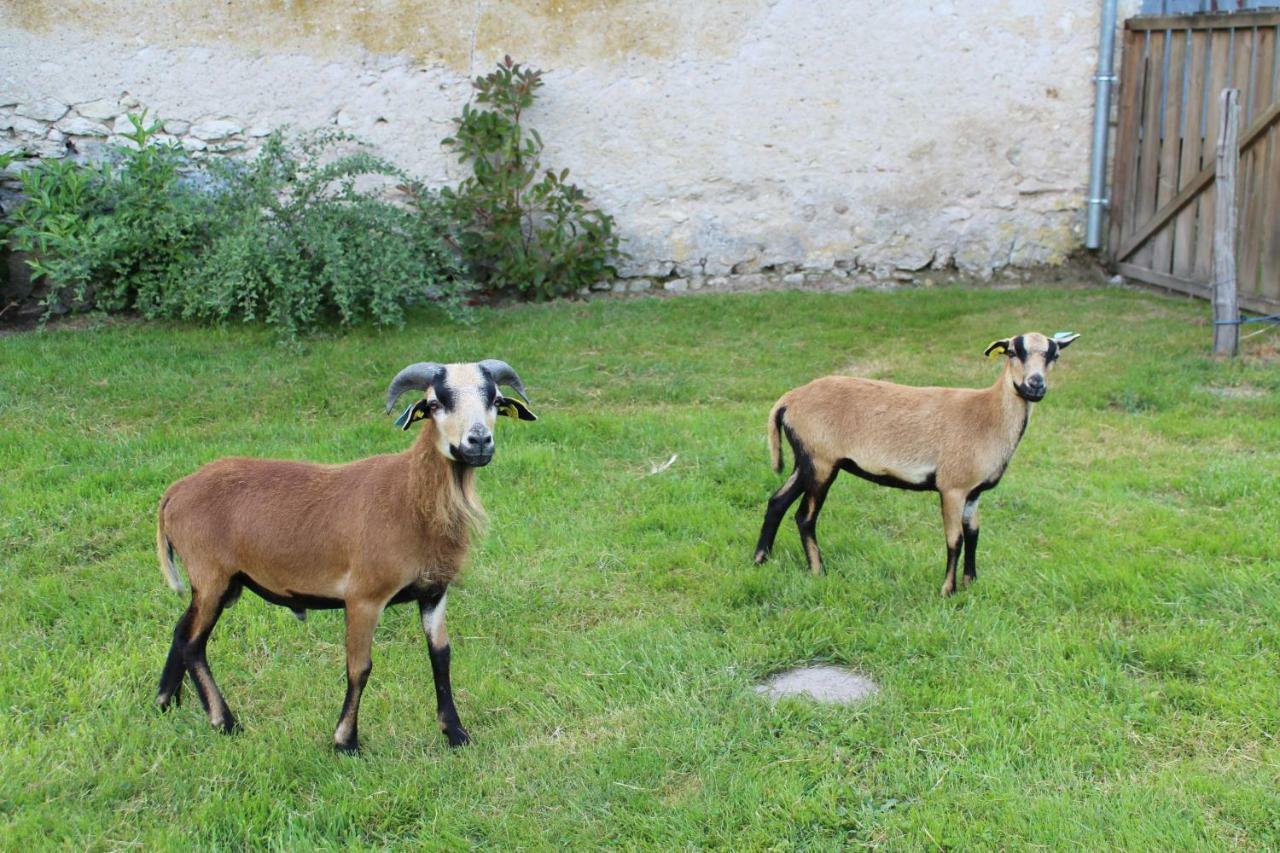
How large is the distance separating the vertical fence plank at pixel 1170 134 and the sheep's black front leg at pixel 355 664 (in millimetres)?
9517

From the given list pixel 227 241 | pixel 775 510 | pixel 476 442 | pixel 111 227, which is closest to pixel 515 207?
pixel 227 241

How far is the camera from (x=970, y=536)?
520cm

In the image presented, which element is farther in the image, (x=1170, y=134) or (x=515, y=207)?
(x=1170, y=134)

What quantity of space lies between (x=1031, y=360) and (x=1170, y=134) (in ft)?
24.2

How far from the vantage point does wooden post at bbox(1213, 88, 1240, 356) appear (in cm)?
862

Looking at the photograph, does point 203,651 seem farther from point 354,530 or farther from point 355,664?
point 354,530

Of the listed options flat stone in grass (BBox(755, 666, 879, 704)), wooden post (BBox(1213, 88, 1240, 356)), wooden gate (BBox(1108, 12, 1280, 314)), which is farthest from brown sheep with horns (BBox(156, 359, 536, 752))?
wooden gate (BBox(1108, 12, 1280, 314))

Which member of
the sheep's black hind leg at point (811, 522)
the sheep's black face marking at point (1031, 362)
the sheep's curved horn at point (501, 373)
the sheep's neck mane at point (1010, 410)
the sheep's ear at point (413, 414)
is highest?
the sheep's curved horn at point (501, 373)

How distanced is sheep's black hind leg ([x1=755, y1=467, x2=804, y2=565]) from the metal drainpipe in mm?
7691

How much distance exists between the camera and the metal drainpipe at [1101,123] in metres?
11.2

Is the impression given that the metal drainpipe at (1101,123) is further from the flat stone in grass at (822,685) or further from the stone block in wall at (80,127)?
the stone block in wall at (80,127)

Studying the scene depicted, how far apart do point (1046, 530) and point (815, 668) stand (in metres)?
1.92

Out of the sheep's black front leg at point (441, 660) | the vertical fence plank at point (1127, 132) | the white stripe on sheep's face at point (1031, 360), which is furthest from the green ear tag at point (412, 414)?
the vertical fence plank at point (1127, 132)

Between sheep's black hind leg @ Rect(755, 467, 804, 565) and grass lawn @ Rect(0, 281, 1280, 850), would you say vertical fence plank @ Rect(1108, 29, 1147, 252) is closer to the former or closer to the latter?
grass lawn @ Rect(0, 281, 1280, 850)
